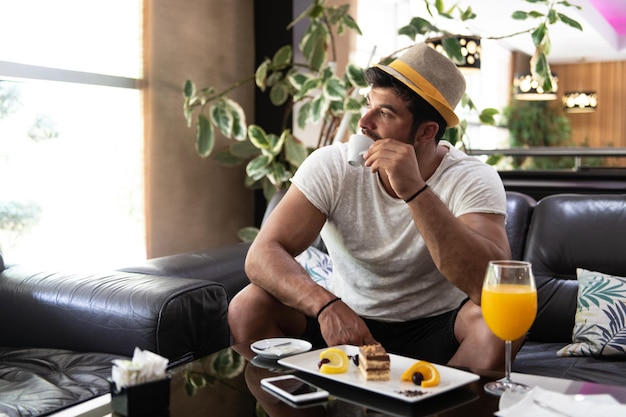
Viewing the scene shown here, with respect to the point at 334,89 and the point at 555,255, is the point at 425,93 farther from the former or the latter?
the point at 334,89

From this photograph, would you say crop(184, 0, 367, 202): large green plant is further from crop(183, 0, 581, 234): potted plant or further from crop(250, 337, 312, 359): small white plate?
crop(250, 337, 312, 359): small white plate

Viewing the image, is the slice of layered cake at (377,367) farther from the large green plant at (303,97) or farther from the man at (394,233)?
the large green plant at (303,97)

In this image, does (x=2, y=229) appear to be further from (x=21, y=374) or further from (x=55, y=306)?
(x=21, y=374)

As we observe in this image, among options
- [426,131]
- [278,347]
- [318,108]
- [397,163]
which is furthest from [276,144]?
[278,347]

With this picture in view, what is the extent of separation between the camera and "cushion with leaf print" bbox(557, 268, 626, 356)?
2137 millimetres

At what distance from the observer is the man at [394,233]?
1.76 meters

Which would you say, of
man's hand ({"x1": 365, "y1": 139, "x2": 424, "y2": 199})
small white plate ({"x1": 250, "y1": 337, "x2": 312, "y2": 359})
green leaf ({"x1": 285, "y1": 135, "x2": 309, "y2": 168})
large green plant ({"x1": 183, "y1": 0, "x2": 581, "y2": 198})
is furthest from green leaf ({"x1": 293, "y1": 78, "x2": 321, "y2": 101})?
small white plate ({"x1": 250, "y1": 337, "x2": 312, "y2": 359})

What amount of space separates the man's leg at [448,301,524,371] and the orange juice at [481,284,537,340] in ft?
1.32

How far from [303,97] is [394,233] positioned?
1.85 metres

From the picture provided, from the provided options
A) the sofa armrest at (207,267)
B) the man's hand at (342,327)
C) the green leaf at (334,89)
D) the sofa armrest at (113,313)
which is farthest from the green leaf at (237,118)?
the man's hand at (342,327)

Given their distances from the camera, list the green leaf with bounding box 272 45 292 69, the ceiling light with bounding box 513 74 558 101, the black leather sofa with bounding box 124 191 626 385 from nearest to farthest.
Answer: the black leather sofa with bounding box 124 191 626 385, the green leaf with bounding box 272 45 292 69, the ceiling light with bounding box 513 74 558 101

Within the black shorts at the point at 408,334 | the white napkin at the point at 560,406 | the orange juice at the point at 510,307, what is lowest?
the black shorts at the point at 408,334

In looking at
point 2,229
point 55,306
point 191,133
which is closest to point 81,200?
point 2,229

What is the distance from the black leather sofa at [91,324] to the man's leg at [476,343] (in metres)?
0.69
